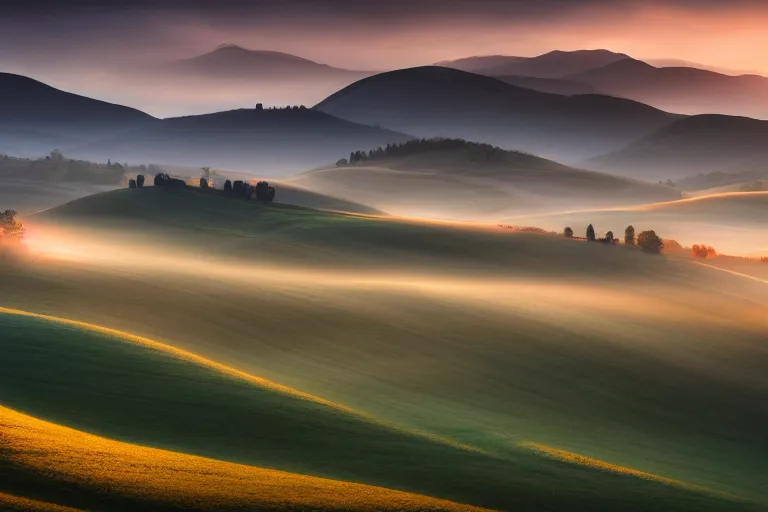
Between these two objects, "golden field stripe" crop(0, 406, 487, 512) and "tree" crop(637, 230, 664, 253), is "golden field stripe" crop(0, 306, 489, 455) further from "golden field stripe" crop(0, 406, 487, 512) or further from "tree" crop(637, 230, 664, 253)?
"tree" crop(637, 230, 664, 253)

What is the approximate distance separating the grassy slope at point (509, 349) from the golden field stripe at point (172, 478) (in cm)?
415

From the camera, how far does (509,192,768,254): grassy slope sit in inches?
5625

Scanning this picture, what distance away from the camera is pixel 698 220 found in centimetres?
16400

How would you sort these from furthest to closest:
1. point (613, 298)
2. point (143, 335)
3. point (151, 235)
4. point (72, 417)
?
point (151, 235) < point (613, 298) < point (143, 335) < point (72, 417)

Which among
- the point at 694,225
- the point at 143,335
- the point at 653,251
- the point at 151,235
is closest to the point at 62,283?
the point at 143,335

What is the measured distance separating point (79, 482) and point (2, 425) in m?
3.61

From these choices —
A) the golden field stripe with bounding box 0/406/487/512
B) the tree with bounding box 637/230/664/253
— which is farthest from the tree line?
the golden field stripe with bounding box 0/406/487/512

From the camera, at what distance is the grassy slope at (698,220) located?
142888 millimetres

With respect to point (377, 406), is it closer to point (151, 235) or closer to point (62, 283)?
point (62, 283)

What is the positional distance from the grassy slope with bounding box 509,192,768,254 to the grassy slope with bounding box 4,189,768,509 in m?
75.6

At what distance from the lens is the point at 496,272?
238 ft

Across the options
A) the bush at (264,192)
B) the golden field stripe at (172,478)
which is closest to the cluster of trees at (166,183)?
the bush at (264,192)

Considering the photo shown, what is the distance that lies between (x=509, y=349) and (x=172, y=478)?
26.9 meters

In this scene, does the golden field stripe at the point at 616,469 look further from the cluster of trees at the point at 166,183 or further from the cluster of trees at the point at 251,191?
the cluster of trees at the point at 166,183
